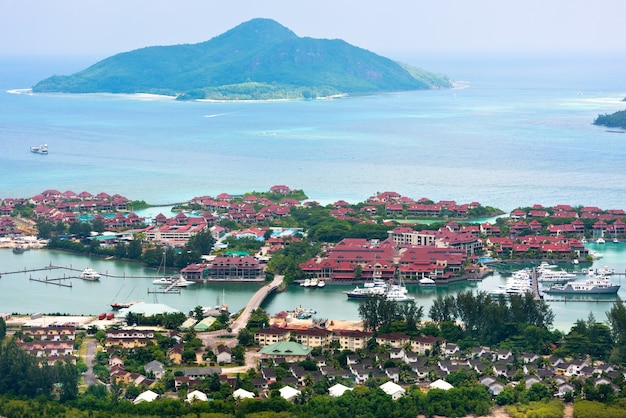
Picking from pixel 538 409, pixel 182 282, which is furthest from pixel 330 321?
pixel 538 409

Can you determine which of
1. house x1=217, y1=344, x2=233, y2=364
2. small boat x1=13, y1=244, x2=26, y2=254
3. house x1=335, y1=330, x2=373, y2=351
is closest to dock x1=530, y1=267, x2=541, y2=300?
house x1=335, y1=330, x2=373, y2=351

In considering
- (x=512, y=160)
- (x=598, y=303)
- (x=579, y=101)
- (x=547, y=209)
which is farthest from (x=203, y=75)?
(x=598, y=303)

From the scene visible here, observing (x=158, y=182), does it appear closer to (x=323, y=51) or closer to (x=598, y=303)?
(x=598, y=303)

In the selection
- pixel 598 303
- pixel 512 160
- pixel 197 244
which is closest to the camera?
pixel 598 303

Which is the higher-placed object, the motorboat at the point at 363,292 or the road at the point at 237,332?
the motorboat at the point at 363,292

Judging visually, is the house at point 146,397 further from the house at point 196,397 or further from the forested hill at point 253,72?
the forested hill at point 253,72

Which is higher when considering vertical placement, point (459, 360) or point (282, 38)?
point (282, 38)

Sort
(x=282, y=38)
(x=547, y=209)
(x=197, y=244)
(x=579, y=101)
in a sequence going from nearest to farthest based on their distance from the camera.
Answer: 1. (x=197, y=244)
2. (x=547, y=209)
3. (x=579, y=101)
4. (x=282, y=38)

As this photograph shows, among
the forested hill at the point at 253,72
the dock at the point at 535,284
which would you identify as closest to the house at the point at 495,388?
the dock at the point at 535,284
